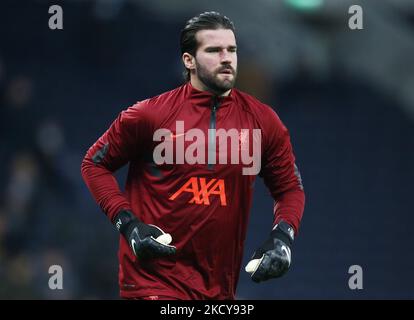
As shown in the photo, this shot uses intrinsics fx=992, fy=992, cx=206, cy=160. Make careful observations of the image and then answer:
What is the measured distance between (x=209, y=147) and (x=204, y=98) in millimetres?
270

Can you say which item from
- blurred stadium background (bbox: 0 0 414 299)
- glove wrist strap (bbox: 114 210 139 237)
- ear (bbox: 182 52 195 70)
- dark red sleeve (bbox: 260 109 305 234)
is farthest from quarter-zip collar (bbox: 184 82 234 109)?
blurred stadium background (bbox: 0 0 414 299)

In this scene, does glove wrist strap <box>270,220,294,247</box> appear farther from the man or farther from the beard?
the beard

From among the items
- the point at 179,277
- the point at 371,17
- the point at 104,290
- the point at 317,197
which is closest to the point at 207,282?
the point at 179,277

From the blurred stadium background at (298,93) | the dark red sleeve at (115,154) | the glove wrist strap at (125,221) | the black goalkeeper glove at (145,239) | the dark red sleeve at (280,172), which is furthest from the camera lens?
the blurred stadium background at (298,93)

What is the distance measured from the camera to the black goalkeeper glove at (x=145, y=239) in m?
4.69

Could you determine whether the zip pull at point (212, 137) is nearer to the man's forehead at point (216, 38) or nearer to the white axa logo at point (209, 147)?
the white axa logo at point (209, 147)

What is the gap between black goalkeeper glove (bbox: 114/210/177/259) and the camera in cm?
469

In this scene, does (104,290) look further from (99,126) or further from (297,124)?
(297,124)

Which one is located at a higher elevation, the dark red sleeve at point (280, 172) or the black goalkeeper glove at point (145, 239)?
the dark red sleeve at point (280, 172)

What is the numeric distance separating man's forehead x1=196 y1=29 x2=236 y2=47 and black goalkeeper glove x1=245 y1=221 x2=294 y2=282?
3.21ft

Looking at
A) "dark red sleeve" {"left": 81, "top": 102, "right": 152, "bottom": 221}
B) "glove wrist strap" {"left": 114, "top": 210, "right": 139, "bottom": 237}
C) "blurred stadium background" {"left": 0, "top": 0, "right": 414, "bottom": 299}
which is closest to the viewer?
"glove wrist strap" {"left": 114, "top": 210, "right": 139, "bottom": 237}

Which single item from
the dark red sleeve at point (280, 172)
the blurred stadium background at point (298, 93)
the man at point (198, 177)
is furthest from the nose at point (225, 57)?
the blurred stadium background at point (298, 93)

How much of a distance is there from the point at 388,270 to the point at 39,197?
337 cm

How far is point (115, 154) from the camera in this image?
16.6 feet
